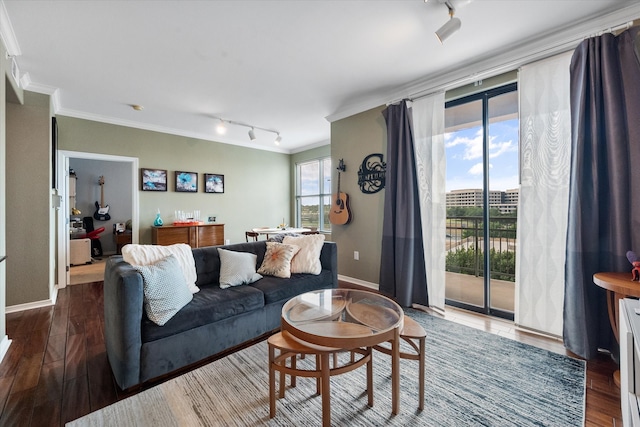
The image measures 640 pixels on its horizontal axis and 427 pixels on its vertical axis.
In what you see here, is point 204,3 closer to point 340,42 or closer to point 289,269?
point 340,42

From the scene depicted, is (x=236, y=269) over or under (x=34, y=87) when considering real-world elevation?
under

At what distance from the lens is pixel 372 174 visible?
3770 millimetres

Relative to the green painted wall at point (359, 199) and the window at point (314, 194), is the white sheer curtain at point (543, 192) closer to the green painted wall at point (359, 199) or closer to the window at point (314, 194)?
the green painted wall at point (359, 199)

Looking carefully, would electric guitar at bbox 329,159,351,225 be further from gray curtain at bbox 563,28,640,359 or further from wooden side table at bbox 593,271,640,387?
wooden side table at bbox 593,271,640,387

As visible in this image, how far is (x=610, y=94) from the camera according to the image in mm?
1945

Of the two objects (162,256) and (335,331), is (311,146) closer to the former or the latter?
(162,256)

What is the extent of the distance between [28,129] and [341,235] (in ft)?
13.5

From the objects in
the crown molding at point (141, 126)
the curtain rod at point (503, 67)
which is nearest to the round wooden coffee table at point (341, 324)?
the curtain rod at point (503, 67)

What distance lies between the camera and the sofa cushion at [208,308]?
1.75m

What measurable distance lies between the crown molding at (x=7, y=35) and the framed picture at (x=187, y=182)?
2695mm

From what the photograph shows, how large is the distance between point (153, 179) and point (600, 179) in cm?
581

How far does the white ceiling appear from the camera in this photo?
1984 millimetres

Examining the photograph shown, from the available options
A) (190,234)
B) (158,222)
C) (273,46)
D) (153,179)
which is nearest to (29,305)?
(158,222)

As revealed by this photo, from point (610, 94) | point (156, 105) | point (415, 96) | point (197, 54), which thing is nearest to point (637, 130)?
point (610, 94)
